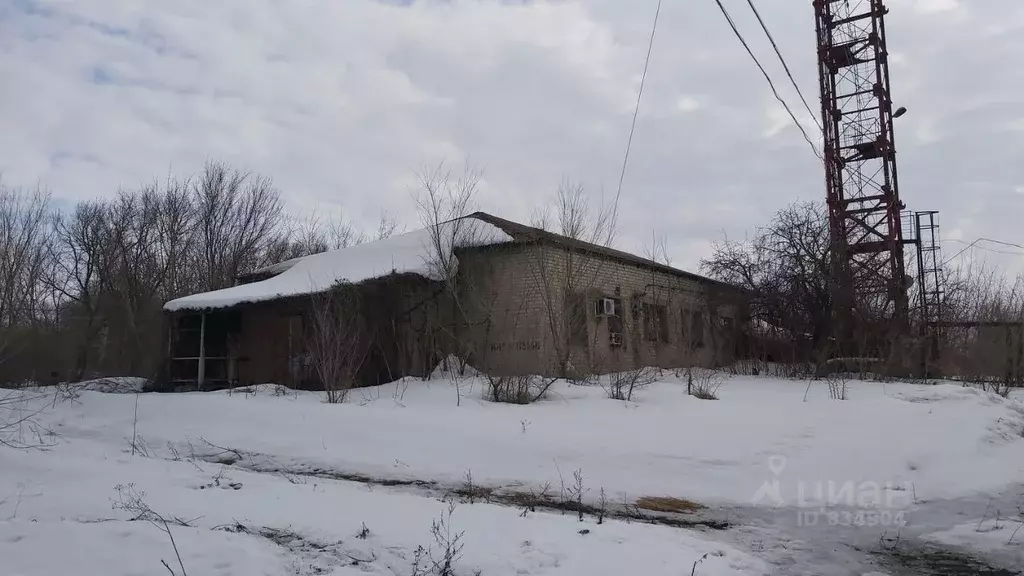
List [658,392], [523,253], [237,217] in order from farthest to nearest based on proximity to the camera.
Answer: [237,217]
[523,253]
[658,392]

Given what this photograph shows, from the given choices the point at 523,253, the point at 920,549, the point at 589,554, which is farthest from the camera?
the point at 523,253

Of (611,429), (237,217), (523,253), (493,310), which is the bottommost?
(611,429)

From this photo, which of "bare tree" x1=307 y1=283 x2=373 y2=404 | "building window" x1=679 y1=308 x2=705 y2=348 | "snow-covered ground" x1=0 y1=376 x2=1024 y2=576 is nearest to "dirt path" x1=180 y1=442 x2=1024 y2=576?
"snow-covered ground" x1=0 y1=376 x2=1024 y2=576

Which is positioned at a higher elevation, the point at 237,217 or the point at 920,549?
the point at 237,217

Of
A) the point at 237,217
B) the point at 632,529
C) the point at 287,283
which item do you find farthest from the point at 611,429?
the point at 237,217

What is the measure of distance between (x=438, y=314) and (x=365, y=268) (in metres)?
2.02

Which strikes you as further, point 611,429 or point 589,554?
point 611,429

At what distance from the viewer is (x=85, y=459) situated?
781 centimetres

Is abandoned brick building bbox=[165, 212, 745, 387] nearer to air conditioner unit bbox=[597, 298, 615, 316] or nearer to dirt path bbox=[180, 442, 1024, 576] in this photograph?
air conditioner unit bbox=[597, 298, 615, 316]

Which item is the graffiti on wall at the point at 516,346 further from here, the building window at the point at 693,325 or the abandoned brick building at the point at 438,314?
the building window at the point at 693,325

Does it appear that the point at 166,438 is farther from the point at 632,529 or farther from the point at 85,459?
the point at 632,529

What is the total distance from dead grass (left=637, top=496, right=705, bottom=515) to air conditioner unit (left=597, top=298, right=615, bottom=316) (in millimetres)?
9594

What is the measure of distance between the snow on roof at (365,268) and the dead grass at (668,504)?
9.11m

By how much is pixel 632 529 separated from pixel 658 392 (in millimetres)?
5731
